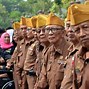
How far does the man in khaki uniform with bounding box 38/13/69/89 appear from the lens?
5703 mm

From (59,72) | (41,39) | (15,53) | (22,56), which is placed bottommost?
(15,53)

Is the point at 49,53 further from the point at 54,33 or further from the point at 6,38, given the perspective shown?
the point at 6,38

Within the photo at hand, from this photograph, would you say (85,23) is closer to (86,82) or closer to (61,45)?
(86,82)

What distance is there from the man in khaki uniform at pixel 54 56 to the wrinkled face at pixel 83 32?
5.90ft

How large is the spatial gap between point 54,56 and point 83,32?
6.74 ft

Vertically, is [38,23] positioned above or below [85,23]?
below

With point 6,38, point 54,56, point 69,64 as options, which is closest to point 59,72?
point 54,56

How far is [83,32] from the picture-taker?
3834 mm

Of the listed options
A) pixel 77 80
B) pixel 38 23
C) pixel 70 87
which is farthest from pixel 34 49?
pixel 77 80

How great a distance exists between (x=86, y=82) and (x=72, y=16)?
0.77 metres

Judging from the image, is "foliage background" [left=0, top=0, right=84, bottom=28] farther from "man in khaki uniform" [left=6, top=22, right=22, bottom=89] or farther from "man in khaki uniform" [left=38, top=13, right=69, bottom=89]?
"man in khaki uniform" [left=38, top=13, right=69, bottom=89]

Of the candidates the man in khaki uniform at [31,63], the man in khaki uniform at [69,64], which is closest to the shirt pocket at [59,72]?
the man in khaki uniform at [69,64]

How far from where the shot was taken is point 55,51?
5.85 metres

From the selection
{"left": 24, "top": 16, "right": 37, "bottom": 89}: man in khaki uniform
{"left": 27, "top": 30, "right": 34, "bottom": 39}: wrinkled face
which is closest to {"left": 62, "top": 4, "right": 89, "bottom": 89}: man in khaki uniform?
{"left": 24, "top": 16, "right": 37, "bottom": 89}: man in khaki uniform
